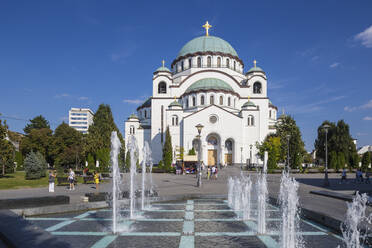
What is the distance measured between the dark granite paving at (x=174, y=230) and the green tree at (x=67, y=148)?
34427mm

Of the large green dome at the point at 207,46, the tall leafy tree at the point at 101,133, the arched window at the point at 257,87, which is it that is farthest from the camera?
the large green dome at the point at 207,46

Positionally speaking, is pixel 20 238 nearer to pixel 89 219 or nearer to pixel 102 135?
pixel 89 219

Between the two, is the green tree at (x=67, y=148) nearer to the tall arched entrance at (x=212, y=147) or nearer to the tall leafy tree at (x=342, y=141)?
the tall arched entrance at (x=212, y=147)

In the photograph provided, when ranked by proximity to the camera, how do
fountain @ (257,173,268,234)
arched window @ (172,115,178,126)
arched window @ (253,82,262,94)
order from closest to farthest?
fountain @ (257,173,268,234) < arched window @ (172,115,178,126) < arched window @ (253,82,262,94)

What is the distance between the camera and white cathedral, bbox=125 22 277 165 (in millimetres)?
46781

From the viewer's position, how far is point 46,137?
46.1m

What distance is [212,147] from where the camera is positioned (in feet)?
158

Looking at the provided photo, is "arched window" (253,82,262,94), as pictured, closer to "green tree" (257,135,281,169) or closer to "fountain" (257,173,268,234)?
"green tree" (257,135,281,169)

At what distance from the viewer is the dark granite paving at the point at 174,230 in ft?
22.1

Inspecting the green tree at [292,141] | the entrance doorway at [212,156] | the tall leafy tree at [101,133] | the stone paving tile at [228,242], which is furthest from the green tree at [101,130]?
the stone paving tile at [228,242]

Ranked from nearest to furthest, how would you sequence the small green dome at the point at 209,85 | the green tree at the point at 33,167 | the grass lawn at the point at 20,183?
the grass lawn at the point at 20,183
the green tree at the point at 33,167
the small green dome at the point at 209,85

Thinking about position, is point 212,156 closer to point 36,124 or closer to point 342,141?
point 342,141

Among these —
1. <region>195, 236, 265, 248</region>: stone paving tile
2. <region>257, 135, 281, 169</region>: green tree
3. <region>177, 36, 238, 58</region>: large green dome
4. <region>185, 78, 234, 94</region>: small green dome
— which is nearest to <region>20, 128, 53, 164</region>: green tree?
<region>185, 78, 234, 94</region>: small green dome

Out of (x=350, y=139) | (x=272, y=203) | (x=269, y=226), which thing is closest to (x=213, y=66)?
(x=350, y=139)
